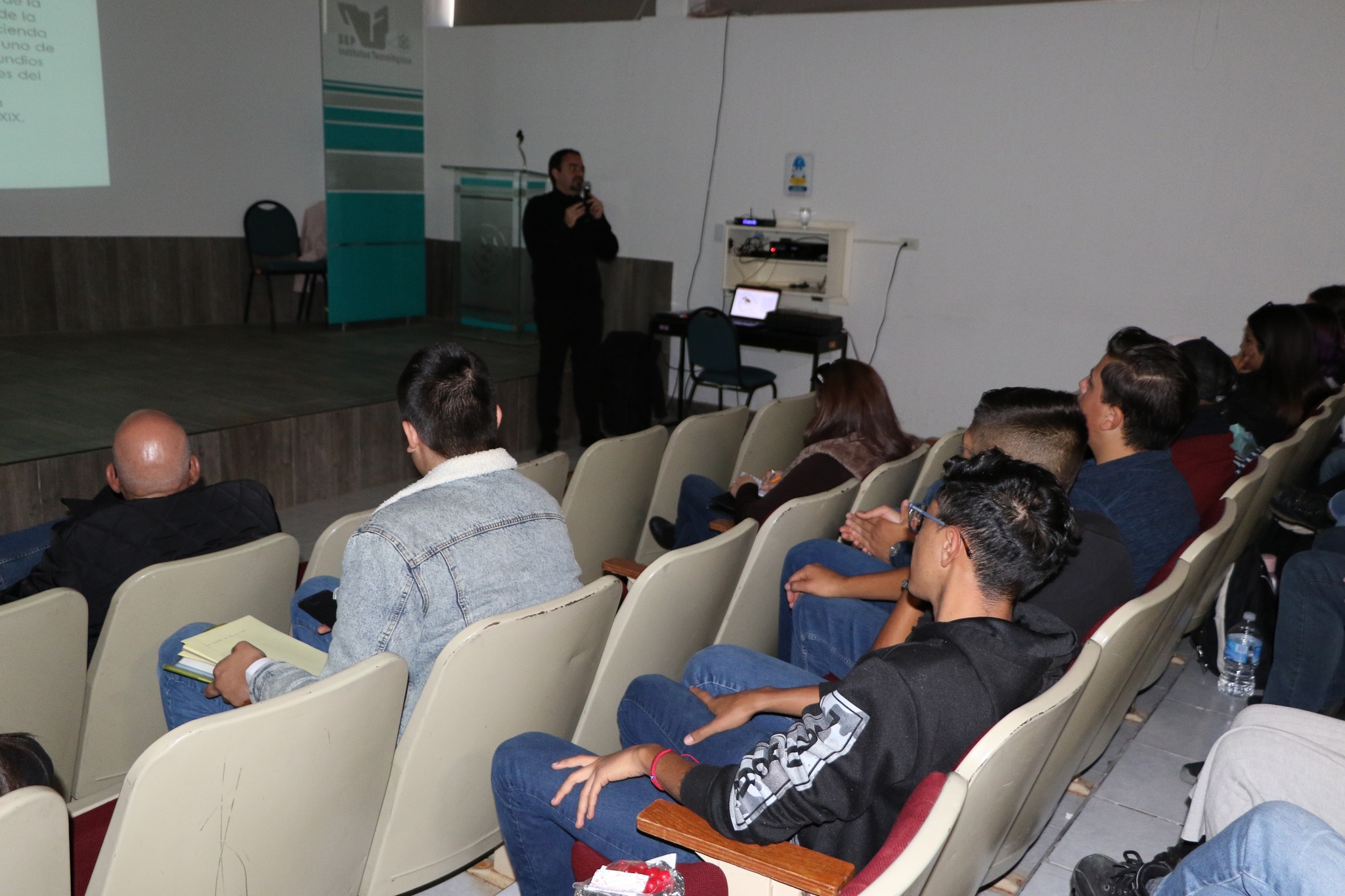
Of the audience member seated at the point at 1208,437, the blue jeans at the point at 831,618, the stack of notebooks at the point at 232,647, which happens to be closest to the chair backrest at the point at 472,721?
the stack of notebooks at the point at 232,647

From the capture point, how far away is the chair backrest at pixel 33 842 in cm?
98

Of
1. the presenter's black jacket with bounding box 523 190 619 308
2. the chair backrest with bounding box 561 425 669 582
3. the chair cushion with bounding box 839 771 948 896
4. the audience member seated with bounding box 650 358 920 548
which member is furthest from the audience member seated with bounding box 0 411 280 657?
the presenter's black jacket with bounding box 523 190 619 308

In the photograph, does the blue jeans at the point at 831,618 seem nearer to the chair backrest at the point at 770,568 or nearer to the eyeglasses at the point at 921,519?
the chair backrest at the point at 770,568

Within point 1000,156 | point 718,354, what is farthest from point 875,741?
point 1000,156

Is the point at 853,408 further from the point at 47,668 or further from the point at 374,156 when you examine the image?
the point at 374,156

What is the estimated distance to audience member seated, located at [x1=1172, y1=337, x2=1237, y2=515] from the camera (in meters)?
2.93

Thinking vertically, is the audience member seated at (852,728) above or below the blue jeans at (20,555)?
A: above

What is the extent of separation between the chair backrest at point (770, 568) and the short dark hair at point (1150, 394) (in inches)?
27.4

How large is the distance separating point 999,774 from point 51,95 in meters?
5.51

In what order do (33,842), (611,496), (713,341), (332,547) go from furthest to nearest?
(713,341)
(611,496)
(332,547)
(33,842)

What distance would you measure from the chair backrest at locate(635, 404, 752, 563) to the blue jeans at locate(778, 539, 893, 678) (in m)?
0.94

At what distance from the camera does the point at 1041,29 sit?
18.4ft

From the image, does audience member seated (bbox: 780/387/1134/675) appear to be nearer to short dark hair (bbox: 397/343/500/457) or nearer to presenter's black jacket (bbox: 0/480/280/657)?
short dark hair (bbox: 397/343/500/457)

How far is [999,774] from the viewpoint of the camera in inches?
48.3
